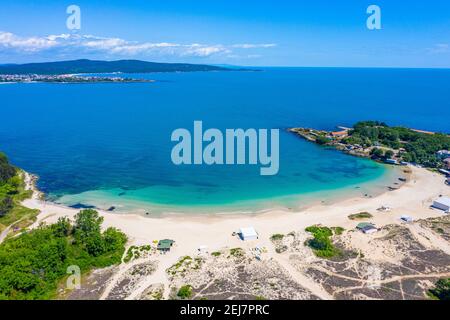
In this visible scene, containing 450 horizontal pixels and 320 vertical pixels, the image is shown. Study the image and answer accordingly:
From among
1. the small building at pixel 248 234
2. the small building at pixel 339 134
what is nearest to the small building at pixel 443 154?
the small building at pixel 339 134

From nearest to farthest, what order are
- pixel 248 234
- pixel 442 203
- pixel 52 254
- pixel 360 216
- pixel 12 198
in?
pixel 52 254, pixel 248 234, pixel 360 216, pixel 442 203, pixel 12 198

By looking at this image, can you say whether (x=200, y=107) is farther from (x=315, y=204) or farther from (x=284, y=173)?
(x=315, y=204)

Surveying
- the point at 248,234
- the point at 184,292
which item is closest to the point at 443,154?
the point at 248,234

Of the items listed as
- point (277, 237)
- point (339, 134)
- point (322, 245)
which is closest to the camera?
point (322, 245)

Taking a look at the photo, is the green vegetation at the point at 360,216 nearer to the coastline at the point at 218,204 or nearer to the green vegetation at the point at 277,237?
the coastline at the point at 218,204

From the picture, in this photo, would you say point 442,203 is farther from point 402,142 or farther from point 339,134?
point 339,134

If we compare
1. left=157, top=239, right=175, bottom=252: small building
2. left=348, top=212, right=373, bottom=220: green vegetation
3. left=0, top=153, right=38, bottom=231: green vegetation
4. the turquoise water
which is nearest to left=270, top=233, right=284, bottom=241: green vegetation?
the turquoise water

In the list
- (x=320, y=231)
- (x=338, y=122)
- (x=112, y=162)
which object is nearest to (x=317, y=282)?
(x=320, y=231)
